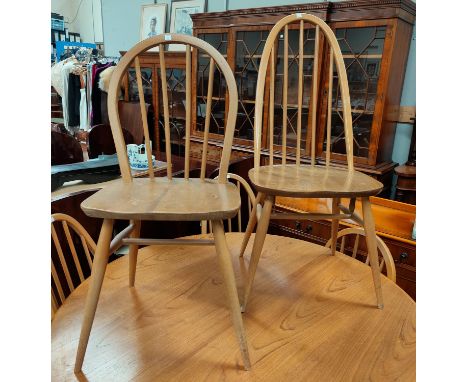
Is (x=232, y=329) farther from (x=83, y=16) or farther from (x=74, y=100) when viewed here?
(x=83, y=16)

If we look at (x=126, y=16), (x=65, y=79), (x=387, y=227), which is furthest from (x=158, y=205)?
(x=126, y=16)

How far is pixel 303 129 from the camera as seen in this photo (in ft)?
8.14

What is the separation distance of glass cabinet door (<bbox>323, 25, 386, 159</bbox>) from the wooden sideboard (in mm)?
409

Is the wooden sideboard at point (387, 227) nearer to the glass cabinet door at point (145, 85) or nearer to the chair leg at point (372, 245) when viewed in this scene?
the chair leg at point (372, 245)

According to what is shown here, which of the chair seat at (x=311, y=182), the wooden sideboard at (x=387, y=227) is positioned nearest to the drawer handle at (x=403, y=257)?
the wooden sideboard at (x=387, y=227)

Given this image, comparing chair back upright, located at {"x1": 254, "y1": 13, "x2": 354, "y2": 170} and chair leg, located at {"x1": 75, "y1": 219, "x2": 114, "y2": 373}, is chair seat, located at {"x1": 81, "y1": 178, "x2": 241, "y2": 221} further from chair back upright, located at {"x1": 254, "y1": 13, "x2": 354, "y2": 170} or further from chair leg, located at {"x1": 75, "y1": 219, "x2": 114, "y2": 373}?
chair back upright, located at {"x1": 254, "y1": 13, "x2": 354, "y2": 170}

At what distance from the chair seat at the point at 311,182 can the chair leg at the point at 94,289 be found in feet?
1.45

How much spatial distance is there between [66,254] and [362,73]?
1994 millimetres

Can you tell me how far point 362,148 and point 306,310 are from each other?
157 centimetres

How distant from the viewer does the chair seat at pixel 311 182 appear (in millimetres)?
982

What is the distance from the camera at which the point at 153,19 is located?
394 centimetres

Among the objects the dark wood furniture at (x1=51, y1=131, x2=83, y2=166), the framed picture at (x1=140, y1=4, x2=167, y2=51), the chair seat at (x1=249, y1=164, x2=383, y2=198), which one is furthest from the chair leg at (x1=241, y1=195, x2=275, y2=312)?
the framed picture at (x1=140, y1=4, x2=167, y2=51)
